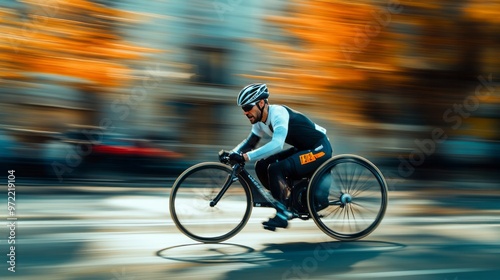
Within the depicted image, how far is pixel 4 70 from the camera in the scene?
40.0ft

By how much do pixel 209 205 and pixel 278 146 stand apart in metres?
0.86

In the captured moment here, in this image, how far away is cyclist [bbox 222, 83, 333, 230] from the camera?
19.5ft

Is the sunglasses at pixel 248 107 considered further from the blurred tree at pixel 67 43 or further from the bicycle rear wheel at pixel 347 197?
the blurred tree at pixel 67 43

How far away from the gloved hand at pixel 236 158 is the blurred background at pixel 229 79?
6.17 m

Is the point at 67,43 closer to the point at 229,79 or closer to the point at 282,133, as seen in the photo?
the point at 229,79

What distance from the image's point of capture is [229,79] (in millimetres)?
14000

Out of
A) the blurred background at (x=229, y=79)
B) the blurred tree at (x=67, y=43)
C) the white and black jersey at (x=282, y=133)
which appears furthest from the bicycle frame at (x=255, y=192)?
the blurred tree at (x=67, y=43)

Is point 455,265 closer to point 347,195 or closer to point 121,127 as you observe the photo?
point 347,195

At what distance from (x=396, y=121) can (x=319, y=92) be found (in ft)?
6.74

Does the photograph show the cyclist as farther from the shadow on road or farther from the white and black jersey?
the shadow on road

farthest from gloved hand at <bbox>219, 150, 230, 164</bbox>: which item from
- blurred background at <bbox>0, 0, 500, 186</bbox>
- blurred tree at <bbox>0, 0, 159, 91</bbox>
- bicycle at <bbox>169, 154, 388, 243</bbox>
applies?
blurred tree at <bbox>0, 0, 159, 91</bbox>

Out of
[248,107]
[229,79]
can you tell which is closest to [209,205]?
[248,107]

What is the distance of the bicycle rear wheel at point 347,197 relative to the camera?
6137 mm

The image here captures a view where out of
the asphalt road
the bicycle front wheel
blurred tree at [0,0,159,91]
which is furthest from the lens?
blurred tree at [0,0,159,91]
